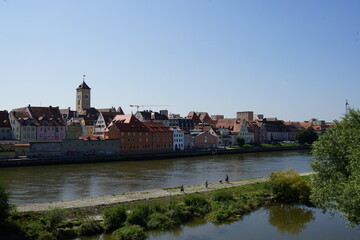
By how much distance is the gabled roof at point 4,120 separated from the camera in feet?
227

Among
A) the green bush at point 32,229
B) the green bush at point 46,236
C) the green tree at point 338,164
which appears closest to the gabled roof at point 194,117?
the green tree at point 338,164

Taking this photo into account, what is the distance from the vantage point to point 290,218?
25.8 meters

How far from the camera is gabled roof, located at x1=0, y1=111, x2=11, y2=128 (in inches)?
2721

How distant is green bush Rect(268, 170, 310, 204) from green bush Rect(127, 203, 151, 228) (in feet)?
37.6

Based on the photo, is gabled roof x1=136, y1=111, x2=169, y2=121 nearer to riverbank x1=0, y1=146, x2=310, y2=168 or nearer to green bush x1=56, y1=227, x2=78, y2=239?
riverbank x1=0, y1=146, x2=310, y2=168

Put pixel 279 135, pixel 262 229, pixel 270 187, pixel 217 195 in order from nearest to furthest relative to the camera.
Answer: pixel 262 229
pixel 217 195
pixel 270 187
pixel 279 135

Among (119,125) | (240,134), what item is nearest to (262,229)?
(119,125)

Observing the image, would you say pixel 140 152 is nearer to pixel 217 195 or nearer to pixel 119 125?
pixel 119 125

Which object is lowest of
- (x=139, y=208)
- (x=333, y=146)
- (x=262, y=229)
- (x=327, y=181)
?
(x=262, y=229)

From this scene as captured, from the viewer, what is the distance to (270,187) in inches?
1195

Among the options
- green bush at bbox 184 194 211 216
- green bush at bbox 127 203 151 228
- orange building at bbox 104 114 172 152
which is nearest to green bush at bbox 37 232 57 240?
green bush at bbox 127 203 151 228

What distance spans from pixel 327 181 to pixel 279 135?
107291 mm

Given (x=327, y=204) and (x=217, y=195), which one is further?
(x=217, y=195)

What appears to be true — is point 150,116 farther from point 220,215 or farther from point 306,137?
point 220,215
